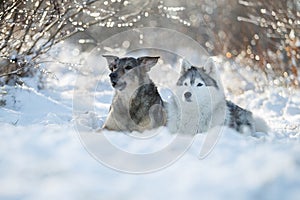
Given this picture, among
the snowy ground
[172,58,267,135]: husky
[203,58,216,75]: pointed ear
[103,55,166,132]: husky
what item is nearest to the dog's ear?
[103,55,166,132]: husky

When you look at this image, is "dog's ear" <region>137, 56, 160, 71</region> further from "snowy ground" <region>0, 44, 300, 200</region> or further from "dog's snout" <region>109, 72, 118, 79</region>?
"snowy ground" <region>0, 44, 300, 200</region>

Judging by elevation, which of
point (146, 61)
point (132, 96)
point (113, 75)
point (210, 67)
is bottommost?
point (132, 96)

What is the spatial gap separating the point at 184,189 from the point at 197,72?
13.8 ft

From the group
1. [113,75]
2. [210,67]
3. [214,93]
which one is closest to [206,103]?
[214,93]

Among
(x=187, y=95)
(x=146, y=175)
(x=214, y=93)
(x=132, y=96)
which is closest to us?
(x=146, y=175)

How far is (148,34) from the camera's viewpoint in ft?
62.8

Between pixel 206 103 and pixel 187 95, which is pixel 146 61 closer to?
pixel 187 95

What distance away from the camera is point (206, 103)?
526 cm

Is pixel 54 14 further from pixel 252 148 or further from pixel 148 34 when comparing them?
pixel 148 34

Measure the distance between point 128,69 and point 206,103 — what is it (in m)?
1.08

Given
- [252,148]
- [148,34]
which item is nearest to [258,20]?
[148,34]

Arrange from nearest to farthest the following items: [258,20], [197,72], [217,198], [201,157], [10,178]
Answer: [217,198] → [10,178] → [201,157] → [197,72] → [258,20]

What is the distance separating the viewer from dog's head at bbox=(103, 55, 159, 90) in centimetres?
493

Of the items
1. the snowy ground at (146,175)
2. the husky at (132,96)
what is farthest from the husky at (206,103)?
the snowy ground at (146,175)
